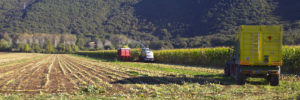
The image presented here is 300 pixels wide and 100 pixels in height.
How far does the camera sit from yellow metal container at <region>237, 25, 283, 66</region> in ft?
36.8

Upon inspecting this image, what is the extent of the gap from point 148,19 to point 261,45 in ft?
247

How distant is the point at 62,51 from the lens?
10875 centimetres

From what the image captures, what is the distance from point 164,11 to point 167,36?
1402 cm

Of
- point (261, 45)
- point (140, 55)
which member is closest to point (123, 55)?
point (140, 55)

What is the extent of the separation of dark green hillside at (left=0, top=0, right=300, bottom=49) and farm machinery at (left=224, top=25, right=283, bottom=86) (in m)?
26.3

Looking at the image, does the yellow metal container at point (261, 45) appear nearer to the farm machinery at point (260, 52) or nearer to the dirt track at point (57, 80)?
the farm machinery at point (260, 52)

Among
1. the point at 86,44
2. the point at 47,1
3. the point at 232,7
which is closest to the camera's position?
the point at 232,7

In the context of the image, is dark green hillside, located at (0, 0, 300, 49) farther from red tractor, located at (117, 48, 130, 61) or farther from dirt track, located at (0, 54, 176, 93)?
dirt track, located at (0, 54, 176, 93)

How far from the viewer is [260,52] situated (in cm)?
1132

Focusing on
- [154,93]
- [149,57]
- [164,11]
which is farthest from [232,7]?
[154,93]

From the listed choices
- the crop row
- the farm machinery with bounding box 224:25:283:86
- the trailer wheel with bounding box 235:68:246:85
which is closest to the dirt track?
the trailer wheel with bounding box 235:68:246:85

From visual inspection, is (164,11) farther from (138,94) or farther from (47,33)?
(138,94)

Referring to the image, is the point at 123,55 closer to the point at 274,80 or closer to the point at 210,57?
the point at 210,57

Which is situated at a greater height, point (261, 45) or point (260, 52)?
point (261, 45)
